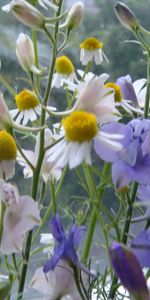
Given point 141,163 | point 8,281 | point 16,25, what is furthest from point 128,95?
point 16,25

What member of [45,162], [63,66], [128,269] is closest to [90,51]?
[63,66]

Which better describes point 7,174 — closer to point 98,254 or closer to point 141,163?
point 141,163

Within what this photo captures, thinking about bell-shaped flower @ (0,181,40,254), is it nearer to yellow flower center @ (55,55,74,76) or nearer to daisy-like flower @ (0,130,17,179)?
daisy-like flower @ (0,130,17,179)

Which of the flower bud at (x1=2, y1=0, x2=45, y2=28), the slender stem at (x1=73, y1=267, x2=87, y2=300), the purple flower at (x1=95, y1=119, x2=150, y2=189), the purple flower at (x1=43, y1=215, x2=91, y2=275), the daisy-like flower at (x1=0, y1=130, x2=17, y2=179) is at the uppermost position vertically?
the flower bud at (x1=2, y1=0, x2=45, y2=28)

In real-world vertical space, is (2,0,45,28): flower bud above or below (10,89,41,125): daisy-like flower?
above

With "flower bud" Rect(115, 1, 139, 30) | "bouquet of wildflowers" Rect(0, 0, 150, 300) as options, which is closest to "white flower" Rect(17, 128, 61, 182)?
"bouquet of wildflowers" Rect(0, 0, 150, 300)

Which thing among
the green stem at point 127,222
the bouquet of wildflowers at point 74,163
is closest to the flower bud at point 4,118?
the bouquet of wildflowers at point 74,163

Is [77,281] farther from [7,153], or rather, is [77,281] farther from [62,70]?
[62,70]
